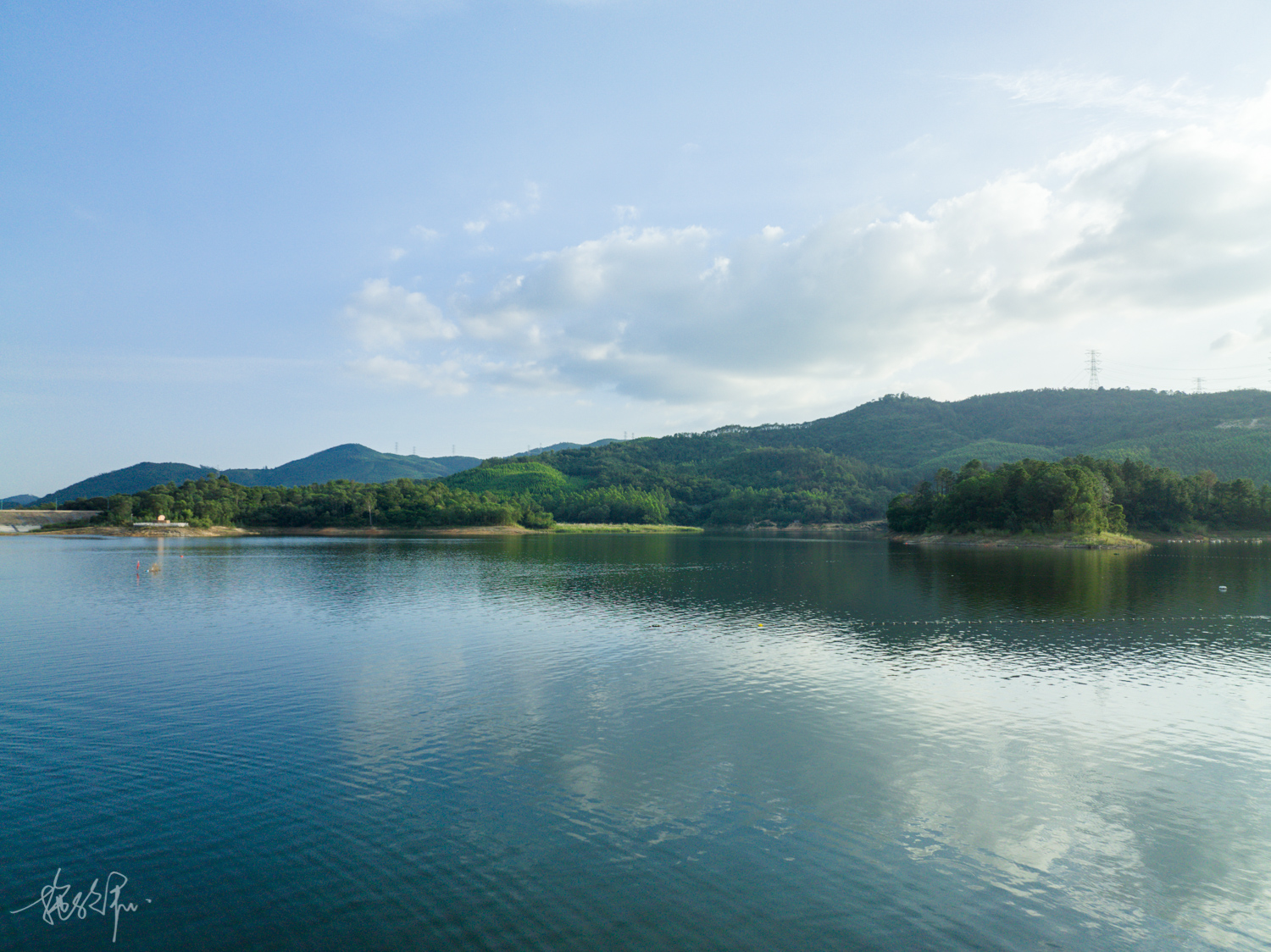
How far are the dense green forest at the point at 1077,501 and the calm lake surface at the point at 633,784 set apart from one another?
75.6 meters

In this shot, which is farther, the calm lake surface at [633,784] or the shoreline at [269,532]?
the shoreline at [269,532]

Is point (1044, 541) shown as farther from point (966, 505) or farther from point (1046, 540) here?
point (966, 505)

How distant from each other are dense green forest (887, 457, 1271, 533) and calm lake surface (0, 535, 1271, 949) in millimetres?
75639

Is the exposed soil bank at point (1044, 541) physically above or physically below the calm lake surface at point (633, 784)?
below

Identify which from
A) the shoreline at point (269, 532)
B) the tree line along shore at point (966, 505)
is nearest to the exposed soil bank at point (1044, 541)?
the tree line along shore at point (966, 505)

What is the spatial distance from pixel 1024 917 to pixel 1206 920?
2842 millimetres

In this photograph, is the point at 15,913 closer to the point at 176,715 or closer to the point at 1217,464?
the point at 176,715

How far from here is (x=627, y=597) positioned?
154 feet

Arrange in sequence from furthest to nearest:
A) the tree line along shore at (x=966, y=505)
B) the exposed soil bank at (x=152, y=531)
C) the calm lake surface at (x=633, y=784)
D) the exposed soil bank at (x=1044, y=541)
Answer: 1. the exposed soil bank at (x=152, y=531)
2. the tree line along shore at (x=966, y=505)
3. the exposed soil bank at (x=1044, y=541)
4. the calm lake surface at (x=633, y=784)

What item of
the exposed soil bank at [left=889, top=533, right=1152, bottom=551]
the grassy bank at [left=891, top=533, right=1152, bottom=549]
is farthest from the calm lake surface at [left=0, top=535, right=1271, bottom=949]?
the grassy bank at [left=891, top=533, right=1152, bottom=549]

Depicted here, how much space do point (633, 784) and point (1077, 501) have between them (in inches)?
4370

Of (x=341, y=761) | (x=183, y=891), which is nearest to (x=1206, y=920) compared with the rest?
(x=183, y=891)

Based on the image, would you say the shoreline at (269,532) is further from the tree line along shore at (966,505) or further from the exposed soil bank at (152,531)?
the tree line along shore at (966,505)

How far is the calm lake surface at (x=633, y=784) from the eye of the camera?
10195mm
